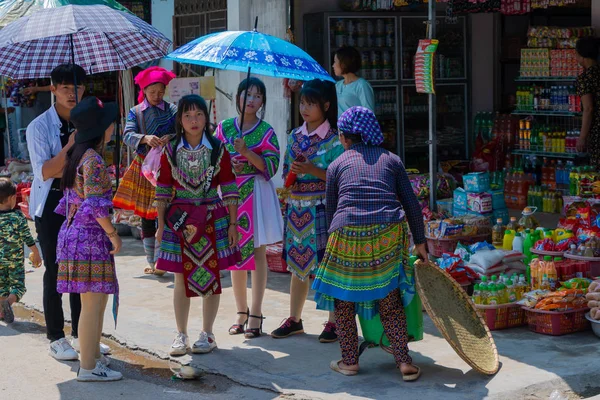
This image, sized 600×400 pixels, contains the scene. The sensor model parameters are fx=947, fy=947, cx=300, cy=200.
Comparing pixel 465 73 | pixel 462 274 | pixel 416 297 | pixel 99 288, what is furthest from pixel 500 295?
pixel 465 73

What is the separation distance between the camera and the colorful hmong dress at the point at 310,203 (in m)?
6.72

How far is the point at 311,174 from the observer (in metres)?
6.64

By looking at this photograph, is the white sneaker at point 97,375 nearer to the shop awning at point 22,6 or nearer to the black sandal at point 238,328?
the black sandal at point 238,328

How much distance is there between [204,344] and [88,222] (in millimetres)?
1289

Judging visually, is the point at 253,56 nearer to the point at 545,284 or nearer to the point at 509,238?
the point at 545,284

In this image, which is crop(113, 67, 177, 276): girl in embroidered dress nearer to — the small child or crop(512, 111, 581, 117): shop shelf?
the small child

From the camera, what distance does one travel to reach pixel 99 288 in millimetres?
6074

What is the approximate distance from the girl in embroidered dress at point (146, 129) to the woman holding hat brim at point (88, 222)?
6.75 ft

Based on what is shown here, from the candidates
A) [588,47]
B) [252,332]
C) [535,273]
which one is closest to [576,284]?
[535,273]

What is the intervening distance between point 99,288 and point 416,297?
2034 mm

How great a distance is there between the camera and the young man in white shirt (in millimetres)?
6523

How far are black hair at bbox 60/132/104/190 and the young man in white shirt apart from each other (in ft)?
1.05

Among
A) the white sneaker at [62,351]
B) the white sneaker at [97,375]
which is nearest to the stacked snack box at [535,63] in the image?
the white sneaker at [62,351]

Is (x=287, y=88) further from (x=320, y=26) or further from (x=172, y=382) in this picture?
(x=172, y=382)
